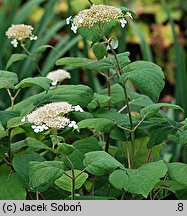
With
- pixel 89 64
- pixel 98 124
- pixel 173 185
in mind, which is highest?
pixel 89 64

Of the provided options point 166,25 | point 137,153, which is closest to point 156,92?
point 137,153

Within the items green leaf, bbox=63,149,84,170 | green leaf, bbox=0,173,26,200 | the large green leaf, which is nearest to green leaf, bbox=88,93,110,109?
the large green leaf

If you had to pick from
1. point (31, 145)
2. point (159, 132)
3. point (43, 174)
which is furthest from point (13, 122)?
point (159, 132)

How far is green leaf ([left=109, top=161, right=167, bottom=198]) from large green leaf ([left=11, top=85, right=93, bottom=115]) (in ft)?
0.69

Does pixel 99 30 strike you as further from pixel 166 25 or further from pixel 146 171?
pixel 166 25

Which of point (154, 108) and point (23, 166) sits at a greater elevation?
point (154, 108)

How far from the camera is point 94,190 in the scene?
1.25 m

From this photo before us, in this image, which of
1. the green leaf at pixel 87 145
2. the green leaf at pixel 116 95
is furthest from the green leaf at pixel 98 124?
the green leaf at pixel 116 95

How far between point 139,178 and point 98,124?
0.15 m

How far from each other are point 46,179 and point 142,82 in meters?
0.25

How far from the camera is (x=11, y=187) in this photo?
1135mm

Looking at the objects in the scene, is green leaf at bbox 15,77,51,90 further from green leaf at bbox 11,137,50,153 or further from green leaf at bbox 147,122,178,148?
green leaf at bbox 147,122,178,148

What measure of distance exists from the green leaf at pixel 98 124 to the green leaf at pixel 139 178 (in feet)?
0.37

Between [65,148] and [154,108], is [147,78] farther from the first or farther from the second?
[65,148]
